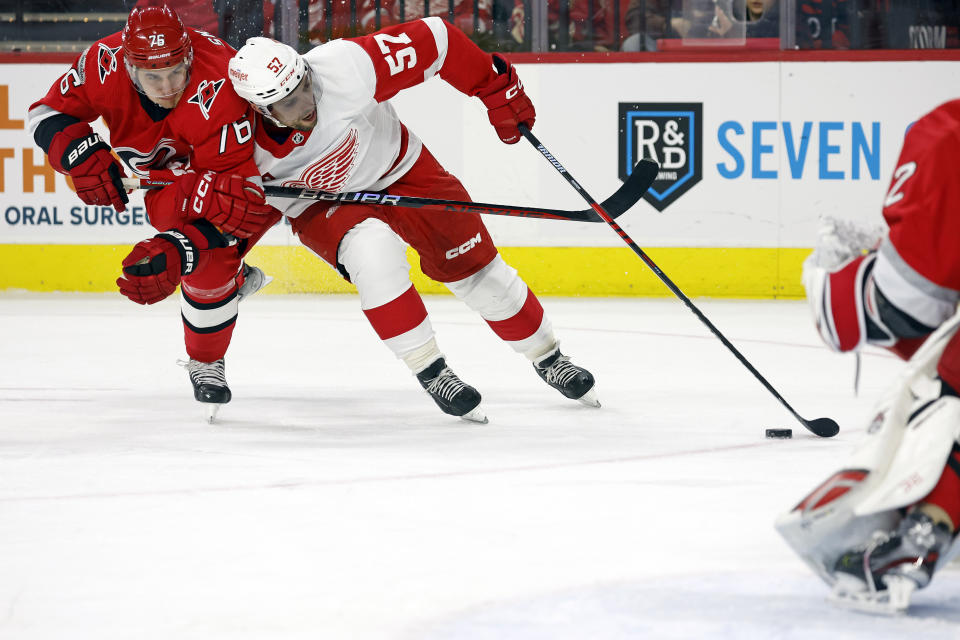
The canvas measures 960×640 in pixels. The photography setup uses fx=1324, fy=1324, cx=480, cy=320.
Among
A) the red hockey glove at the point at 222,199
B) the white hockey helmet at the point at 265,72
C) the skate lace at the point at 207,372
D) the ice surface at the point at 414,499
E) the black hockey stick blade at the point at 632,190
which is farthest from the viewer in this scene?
the black hockey stick blade at the point at 632,190

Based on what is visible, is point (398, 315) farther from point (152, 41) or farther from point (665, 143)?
point (665, 143)

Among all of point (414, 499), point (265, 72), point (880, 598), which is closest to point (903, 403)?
point (880, 598)

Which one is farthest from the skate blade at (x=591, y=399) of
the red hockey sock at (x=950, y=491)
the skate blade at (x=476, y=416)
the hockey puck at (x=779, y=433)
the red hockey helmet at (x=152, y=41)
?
the red hockey sock at (x=950, y=491)

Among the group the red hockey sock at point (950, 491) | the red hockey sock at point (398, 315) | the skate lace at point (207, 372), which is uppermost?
the red hockey sock at point (950, 491)

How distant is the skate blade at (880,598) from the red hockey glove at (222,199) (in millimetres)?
1556

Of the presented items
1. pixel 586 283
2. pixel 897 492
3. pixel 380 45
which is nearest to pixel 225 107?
pixel 380 45

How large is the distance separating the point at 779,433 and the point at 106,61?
157 cm

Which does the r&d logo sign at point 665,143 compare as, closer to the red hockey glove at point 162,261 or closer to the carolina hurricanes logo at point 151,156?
the carolina hurricanes logo at point 151,156

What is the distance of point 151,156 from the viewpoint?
2832 mm

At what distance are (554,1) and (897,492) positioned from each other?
4.39m

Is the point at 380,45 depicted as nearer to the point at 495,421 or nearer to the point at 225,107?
the point at 225,107

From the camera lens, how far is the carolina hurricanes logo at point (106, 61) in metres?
2.76

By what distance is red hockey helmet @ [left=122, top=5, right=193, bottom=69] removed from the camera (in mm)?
2602

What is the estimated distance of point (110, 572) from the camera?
64.5 inches
